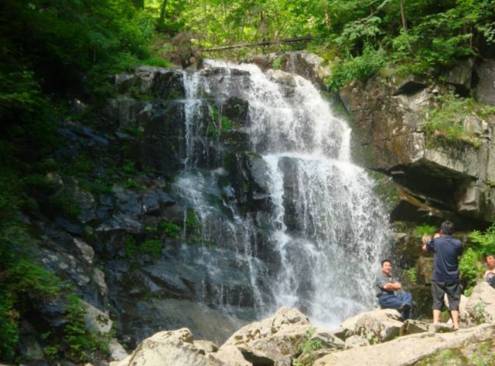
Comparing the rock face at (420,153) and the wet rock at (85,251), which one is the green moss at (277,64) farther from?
the wet rock at (85,251)

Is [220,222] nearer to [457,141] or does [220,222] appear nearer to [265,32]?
[457,141]

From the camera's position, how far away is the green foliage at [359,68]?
15.5 meters

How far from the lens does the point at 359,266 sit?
13758mm

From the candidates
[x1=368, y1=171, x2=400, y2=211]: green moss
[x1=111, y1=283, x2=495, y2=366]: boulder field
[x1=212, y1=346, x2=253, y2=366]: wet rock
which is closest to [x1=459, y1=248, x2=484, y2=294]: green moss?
[x1=368, y1=171, x2=400, y2=211]: green moss

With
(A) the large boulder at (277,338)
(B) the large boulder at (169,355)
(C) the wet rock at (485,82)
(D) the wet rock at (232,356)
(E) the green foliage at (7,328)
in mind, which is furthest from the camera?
(C) the wet rock at (485,82)

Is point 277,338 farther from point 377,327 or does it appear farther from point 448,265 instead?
point 448,265

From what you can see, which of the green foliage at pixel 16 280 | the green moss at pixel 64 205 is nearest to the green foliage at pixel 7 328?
the green foliage at pixel 16 280

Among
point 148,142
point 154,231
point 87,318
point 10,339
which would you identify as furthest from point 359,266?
point 10,339

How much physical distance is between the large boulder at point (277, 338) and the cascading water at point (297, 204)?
13.8ft

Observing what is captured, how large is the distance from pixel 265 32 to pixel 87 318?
18302 mm

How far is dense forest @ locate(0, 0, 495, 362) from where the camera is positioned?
802 centimetres

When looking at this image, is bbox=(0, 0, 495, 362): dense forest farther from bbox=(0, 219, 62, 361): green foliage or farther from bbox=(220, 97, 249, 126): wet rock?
bbox=(220, 97, 249, 126): wet rock

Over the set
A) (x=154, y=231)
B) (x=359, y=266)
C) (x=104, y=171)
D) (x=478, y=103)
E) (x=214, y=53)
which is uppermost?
(x=214, y=53)

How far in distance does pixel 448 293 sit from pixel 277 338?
9.78ft
